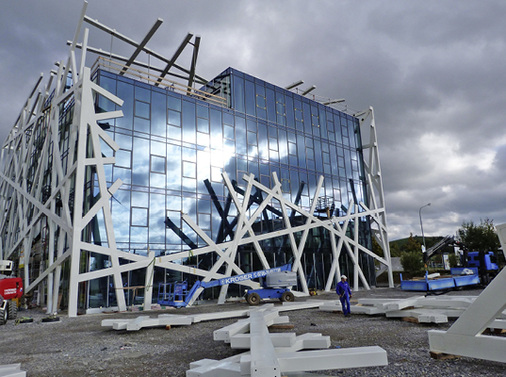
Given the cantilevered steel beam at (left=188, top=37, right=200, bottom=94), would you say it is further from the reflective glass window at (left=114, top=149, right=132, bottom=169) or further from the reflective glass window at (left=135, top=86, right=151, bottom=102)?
the reflective glass window at (left=114, top=149, right=132, bottom=169)

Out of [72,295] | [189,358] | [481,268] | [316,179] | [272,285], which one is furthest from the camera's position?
[316,179]

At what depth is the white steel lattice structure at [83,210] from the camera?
18.6 m

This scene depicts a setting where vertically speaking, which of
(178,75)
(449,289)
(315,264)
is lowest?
(449,289)

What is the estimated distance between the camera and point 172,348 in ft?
27.2

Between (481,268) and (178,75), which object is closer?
(481,268)

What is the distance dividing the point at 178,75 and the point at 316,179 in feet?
47.2

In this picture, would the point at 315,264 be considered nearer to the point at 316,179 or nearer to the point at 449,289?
the point at 316,179

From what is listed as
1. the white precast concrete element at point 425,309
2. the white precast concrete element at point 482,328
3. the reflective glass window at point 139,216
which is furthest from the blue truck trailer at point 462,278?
the white precast concrete element at point 482,328

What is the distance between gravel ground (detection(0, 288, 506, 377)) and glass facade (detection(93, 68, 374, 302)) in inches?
347

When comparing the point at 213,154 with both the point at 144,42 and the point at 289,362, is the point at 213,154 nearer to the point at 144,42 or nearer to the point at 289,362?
the point at 144,42

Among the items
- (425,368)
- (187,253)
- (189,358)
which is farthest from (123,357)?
(187,253)

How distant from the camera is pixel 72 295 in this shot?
17.0 m

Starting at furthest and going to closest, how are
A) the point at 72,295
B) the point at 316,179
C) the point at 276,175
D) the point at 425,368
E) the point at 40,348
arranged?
the point at 316,179
the point at 276,175
the point at 72,295
the point at 40,348
the point at 425,368

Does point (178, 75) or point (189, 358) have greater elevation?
point (178, 75)
